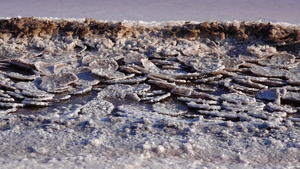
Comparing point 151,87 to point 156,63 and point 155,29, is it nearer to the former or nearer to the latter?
point 156,63

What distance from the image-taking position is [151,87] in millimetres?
2760

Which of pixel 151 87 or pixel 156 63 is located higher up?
pixel 156 63

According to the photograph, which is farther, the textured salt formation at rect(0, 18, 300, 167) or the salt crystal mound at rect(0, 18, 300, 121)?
the salt crystal mound at rect(0, 18, 300, 121)

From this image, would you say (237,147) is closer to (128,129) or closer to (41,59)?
(128,129)

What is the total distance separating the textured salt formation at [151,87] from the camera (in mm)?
1759

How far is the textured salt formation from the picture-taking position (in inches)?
69.2

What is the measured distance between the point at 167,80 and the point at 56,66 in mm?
1093

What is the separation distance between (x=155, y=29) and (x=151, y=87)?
149cm

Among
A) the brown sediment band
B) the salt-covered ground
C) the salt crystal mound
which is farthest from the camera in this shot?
the brown sediment band

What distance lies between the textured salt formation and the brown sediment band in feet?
0.04

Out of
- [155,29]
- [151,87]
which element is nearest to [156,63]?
[151,87]

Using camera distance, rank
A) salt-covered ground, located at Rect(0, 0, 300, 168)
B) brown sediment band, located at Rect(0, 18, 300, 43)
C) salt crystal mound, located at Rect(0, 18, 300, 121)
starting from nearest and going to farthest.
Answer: salt-covered ground, located at Rect(0, 0, 300, 168) < salt crystal mound, located at Rect(0, 18, 300, 121) < brown sediment band, located at Rect(0, 18, 300, 43)

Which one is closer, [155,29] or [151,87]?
[151,87]

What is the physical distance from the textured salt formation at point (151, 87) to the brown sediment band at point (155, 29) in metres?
0.01
